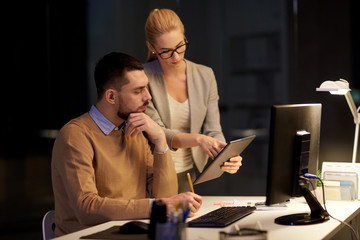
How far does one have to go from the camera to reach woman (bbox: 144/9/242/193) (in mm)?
2777

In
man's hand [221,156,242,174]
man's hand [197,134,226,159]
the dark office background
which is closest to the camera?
man's hand [221,156,242,174]

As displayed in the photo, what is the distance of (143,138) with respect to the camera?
8.72 ft

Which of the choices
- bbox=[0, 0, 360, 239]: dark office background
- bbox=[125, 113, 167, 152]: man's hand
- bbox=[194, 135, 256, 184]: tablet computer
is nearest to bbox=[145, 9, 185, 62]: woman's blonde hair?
bbox=[125, 113, 167, 152]: man's hand

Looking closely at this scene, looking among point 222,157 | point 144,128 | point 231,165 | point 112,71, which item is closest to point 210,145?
point 231,165

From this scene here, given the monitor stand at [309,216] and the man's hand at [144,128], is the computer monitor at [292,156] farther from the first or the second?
the man's hand at [144,128]

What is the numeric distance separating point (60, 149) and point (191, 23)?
271 cm

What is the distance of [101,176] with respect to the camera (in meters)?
2.37

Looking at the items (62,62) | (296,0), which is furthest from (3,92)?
(296,0)

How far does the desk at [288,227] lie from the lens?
6.45 feet

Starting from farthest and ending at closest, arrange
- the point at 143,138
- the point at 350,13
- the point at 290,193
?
1. the point at 350,13
2. the point at 143,138
3. the point at 290,193

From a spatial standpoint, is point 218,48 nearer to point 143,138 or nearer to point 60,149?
point 143,138

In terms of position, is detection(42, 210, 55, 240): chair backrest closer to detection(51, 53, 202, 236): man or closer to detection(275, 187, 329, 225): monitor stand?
detection(51, 53, 202, 236): man

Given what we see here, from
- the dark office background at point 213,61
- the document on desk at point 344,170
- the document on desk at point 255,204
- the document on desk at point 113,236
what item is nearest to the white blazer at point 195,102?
the document on desk at point 255,204

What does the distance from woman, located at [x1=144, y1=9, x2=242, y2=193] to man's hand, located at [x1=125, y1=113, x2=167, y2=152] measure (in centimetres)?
26
